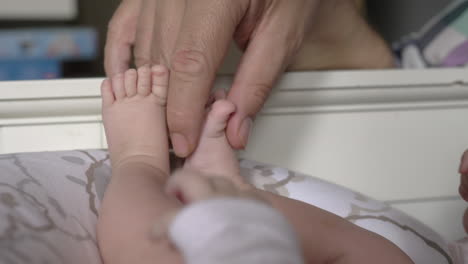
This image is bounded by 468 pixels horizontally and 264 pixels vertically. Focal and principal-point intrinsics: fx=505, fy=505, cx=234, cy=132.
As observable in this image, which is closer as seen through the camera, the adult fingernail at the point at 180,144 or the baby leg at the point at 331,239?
the baby leg at the point at 331,239

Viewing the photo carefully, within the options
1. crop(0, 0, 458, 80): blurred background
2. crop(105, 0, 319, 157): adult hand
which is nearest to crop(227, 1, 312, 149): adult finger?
crop(105, 0, 319, 157): adult hand

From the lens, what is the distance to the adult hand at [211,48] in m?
0.53

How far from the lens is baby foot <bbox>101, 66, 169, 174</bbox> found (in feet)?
1.80

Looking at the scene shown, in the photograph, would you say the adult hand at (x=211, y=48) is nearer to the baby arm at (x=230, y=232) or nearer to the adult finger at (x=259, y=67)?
the adult finger at (x=259, y=67)

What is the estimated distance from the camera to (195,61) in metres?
0.52

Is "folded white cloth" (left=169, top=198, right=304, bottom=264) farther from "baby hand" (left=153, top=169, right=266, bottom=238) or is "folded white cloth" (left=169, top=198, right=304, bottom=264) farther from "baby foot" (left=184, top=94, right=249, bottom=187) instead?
"baby foot" (left=184, top=94, right=249, bottom=187)

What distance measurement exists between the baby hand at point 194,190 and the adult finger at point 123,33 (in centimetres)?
43

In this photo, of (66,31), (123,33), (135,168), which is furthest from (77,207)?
(66,31)

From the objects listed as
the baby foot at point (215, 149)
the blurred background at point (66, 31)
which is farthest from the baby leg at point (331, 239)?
the blurred background at point (66, 31)

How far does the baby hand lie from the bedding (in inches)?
5.5

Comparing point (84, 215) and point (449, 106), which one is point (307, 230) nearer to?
point (84, 215)

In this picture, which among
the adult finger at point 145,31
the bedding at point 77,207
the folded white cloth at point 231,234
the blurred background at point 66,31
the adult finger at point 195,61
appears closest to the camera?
the folded white cloth at point 231,234

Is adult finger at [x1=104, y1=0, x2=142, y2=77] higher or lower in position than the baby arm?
lower

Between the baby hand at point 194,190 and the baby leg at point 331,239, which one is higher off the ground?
the baby hand at point 194,190
